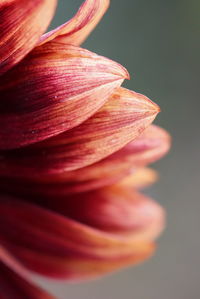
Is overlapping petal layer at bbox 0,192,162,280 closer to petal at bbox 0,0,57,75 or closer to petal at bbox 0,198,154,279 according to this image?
petal at bbox 0,198,154,279

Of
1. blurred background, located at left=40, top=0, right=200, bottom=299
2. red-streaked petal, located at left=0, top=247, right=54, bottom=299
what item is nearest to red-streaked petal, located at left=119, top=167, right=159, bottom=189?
red-streaked petal, located at left=0, top=247, right=54, bottom=299

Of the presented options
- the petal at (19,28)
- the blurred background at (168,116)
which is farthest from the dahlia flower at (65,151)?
the blurred background at (168,116)

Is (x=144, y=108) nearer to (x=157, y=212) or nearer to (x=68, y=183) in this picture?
(x=68, y=183)

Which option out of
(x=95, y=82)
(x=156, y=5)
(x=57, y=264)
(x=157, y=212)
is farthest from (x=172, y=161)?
(x=95, y=82)

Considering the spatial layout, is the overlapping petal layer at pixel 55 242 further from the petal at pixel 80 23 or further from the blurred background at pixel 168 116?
the blurred background at pixel 168 116

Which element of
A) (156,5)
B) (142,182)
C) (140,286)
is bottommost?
(140,286)

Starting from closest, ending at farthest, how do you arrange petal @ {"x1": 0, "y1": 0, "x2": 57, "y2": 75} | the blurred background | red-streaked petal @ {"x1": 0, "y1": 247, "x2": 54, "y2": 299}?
petal @ {"x1": 0, "y1": 0, "x2": 57, "y2": 75}, red-streaked petal @ {"x1": 0, "y1": 247, "x2": 54, "y2": 299}, the blurred background
